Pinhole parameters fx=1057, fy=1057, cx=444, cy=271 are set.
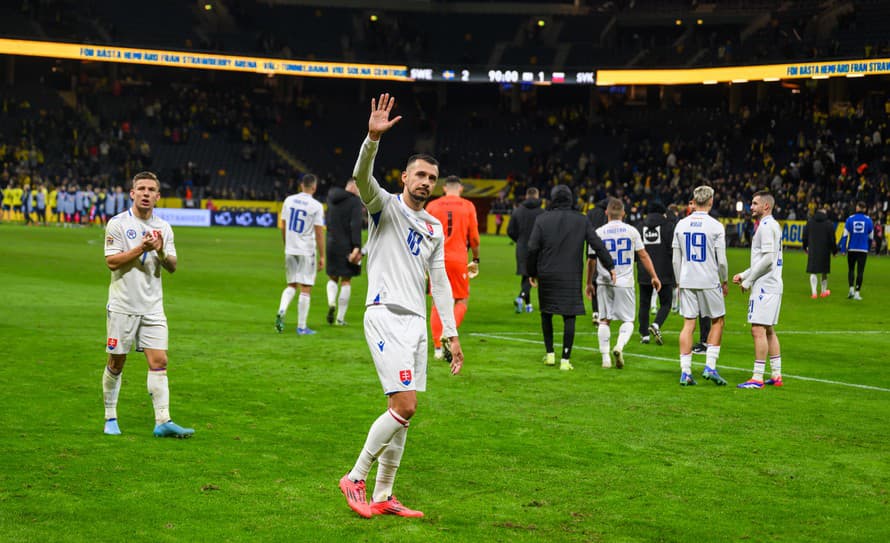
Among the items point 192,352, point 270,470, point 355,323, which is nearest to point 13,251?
point 355,323

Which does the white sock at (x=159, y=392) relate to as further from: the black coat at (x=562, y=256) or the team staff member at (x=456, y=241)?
the black coat at (x=562, y=256)

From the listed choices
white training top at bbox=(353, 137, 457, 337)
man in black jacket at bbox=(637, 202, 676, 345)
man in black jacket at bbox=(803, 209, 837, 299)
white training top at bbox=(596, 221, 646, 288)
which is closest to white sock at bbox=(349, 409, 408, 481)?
white training top at bbox=(353, 137, 457, 337)

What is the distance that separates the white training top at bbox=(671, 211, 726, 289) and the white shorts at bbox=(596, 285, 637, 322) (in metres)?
1.72

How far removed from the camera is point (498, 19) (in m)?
72.2

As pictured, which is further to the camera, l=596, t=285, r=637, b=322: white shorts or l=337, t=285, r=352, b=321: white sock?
l=337, t=285, r=352, b=321: white sock

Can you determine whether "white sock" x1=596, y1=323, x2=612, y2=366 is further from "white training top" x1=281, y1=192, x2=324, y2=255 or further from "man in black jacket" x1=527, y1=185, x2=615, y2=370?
"white training top" x1=281, y1=192, x2=324, y2=255

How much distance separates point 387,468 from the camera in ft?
23.2

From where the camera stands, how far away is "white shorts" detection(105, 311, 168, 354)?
28.8 feet

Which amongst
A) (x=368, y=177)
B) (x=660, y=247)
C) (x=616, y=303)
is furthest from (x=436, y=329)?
(x=368, y=177)

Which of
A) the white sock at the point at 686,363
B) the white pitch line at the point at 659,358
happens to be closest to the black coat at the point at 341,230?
the white pitch line at the point at 659,358

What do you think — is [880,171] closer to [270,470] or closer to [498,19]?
[498,19]

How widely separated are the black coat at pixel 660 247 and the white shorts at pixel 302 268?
527cm

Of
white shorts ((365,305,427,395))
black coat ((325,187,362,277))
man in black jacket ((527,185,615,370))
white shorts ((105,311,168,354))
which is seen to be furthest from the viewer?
black coat ((325,187,362,277))

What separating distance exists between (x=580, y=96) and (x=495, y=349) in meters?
56.7
